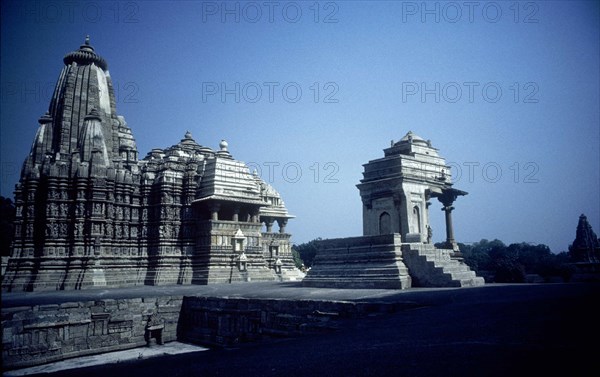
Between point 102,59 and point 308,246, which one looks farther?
point 308,246

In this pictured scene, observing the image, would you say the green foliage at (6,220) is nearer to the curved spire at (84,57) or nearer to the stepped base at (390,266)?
the curved spire at (84,57)

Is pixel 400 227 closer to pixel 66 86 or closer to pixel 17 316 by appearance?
pixel 17 316

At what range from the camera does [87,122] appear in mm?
27297

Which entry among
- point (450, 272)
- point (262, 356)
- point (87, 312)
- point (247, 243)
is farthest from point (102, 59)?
point (262, 356)

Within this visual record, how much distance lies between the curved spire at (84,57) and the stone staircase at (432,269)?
2785 centimetres

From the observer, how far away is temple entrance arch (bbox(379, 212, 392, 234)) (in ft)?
76.8

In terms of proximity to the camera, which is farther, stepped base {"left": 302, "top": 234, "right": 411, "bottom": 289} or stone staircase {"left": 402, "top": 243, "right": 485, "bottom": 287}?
stepped base {"left": 302, "top": 234, "right": 411, "bottom": 289}

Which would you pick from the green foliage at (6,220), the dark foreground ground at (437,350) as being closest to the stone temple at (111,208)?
the green foliage at (6,220)

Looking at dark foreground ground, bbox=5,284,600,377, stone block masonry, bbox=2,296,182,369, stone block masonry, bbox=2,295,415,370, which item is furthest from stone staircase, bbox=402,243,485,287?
stone block masonry, bbox=2,296,182,369

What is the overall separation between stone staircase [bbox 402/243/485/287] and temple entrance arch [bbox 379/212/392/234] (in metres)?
7.86

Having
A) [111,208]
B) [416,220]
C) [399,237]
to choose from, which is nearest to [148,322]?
Result: [399,237]

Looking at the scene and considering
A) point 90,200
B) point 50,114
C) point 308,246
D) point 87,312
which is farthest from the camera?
point 308,246

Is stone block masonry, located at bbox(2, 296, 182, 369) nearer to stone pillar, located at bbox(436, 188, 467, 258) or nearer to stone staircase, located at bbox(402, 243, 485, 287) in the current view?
stone staircase, located at bbox(402, 243, 485, 287)

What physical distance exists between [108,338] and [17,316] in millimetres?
3263
